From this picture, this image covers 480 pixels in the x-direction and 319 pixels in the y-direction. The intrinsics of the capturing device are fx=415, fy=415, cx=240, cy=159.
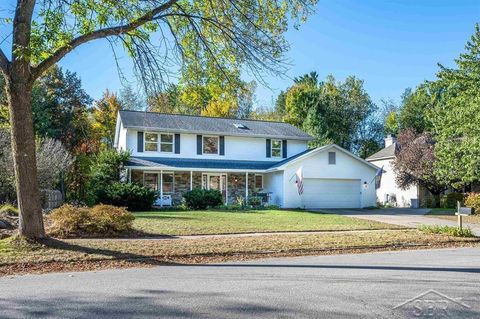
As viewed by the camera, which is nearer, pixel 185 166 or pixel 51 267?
pixel 51 267

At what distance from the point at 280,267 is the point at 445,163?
1879 centimetres

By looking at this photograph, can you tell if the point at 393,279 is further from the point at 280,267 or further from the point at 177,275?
the point at 177,275

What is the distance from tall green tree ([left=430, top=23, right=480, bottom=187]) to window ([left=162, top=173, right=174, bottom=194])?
53.7 ft

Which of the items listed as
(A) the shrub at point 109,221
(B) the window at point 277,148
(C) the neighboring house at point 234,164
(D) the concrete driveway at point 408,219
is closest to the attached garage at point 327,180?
(C) the neighboring house at point 234,164

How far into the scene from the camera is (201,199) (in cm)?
2380

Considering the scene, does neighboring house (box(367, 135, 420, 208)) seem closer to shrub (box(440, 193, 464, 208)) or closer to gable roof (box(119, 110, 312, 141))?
shrub (box(440, 193, 464, 208))

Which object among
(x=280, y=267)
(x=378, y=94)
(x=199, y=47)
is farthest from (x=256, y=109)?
(x=280, y=267)

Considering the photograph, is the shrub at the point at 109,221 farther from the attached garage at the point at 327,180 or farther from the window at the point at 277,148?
the window at the point at 277,148

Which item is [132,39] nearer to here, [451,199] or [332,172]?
[332,172]

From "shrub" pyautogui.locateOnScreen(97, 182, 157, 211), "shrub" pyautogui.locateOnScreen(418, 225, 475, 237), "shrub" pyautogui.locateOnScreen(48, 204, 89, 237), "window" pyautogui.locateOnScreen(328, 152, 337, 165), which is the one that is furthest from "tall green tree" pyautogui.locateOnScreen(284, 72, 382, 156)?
"shrub" pyautogui.locateOnScreen(48, 204, 89, 237)

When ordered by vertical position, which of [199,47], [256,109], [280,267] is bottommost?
[280,267]

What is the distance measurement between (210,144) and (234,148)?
171 centimetres

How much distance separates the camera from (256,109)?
52.7 m

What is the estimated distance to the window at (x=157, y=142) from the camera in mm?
27047
